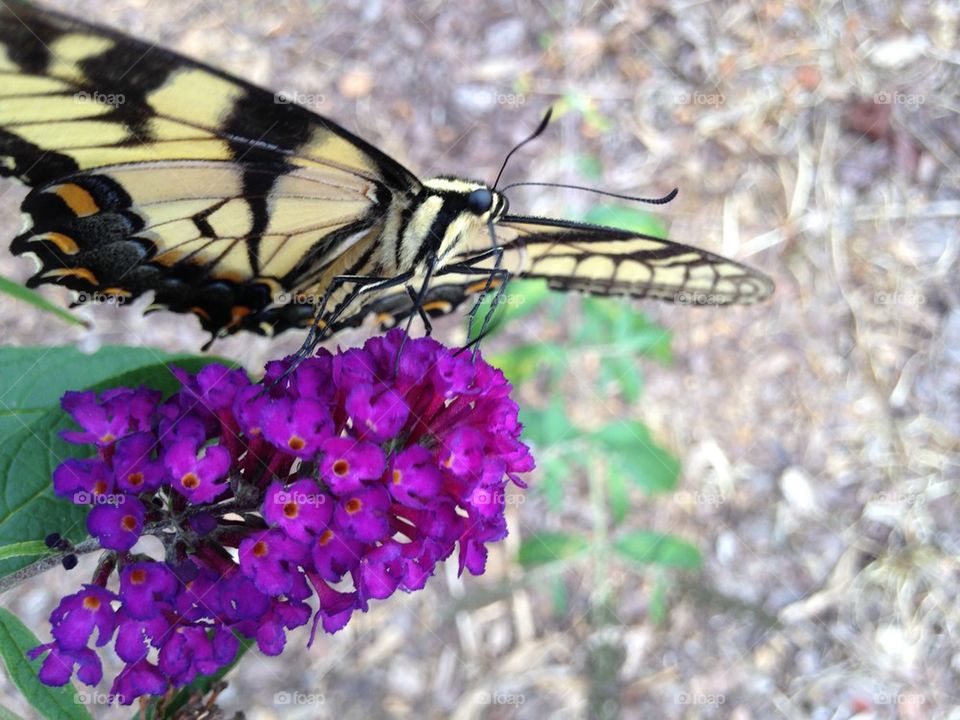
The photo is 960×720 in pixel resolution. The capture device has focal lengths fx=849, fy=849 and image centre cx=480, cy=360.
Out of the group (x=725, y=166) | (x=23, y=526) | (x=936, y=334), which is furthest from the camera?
(x=725, y=166)

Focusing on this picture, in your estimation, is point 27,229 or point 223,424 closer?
point 223,424

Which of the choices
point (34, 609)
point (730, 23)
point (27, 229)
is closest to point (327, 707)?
point (34, 609)

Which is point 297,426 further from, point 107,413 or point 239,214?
point 239,214

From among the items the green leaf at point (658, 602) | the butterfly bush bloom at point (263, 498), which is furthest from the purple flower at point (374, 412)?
the green leaf at point (658, 602)

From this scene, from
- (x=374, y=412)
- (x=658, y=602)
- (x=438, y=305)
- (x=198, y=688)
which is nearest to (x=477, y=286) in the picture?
(x=438, y=305)

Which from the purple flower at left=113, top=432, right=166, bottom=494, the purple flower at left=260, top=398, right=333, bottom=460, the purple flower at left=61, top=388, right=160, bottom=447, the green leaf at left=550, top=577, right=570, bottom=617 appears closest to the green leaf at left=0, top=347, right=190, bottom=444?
the purple flower at left=61, top=388, right=160, bottom=447

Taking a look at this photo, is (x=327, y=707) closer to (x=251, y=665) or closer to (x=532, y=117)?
(x=251, y=665)

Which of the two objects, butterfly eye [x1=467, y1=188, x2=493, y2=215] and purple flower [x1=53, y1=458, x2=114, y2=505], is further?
butterfly eye [x1=467, y1=188, x2=493, y2=215]

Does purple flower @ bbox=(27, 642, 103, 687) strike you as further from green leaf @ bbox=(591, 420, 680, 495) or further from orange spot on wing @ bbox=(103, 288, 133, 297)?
green leaf @ bbox=(591, 420, 680, 495)
